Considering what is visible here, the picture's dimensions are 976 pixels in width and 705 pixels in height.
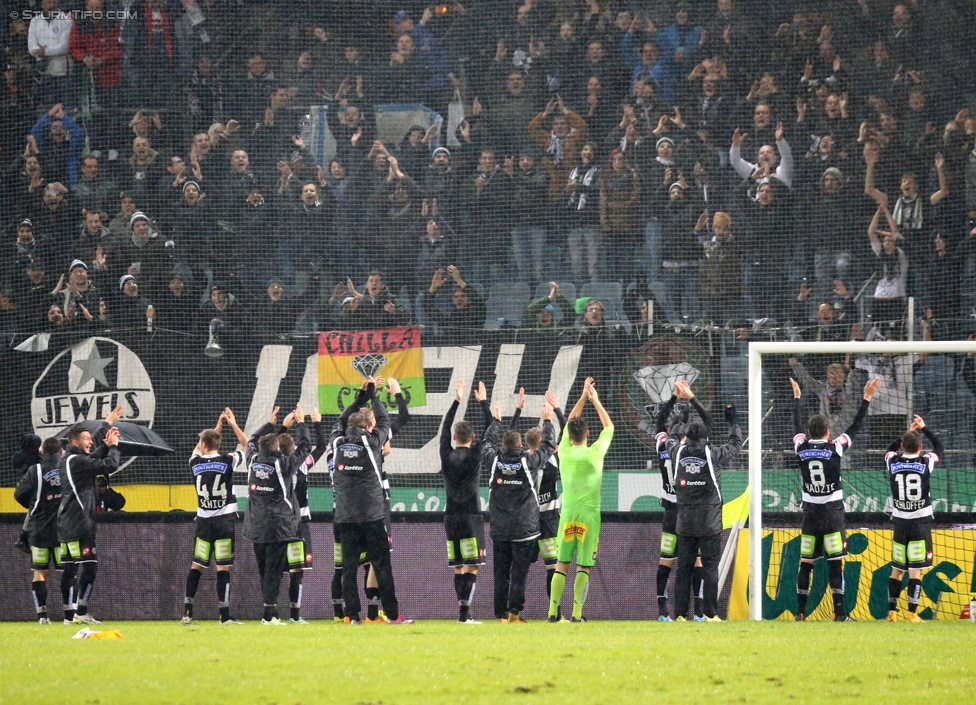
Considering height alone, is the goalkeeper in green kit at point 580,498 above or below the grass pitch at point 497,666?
above

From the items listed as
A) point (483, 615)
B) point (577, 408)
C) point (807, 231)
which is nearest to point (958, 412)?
point (807, 231)

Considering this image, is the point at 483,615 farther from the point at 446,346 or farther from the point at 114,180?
the point at 114,180

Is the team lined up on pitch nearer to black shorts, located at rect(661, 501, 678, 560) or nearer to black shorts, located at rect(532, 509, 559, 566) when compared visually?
black shorts, located at rect(661, 501, 678, 560)

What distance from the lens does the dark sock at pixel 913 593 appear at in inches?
501

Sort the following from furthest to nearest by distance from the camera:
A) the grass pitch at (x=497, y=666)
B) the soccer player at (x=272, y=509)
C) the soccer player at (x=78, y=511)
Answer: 1. the soccer player at (x=78, y=511)
2. the soccer player at (x=272, y=509)
3. the grass pitch at (x=497, y=666)

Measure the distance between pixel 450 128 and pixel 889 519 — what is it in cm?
865

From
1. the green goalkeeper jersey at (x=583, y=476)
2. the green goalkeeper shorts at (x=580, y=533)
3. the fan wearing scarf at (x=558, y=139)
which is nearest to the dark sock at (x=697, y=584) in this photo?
the green goalkeeper shorts at (x=580, y=533)

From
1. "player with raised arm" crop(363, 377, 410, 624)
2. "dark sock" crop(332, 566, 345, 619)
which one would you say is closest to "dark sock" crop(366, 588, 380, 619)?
"player with raised arm" crop(363, 377, 410, 624)

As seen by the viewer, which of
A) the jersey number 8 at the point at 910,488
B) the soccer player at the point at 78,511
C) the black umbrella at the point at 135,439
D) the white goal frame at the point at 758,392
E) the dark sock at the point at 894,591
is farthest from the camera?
the black umbrella at the point at 135,439

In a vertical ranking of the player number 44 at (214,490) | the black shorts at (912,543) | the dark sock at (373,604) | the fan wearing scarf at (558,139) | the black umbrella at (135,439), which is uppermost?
the fan wearing scarf at (558,139)

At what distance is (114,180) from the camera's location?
18.5 metres

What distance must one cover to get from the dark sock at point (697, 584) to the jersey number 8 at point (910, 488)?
2.15 m

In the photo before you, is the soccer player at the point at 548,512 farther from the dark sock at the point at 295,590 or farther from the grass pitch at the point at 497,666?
the grass pitch at the point at 497,666

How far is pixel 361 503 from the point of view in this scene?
12.3 m
